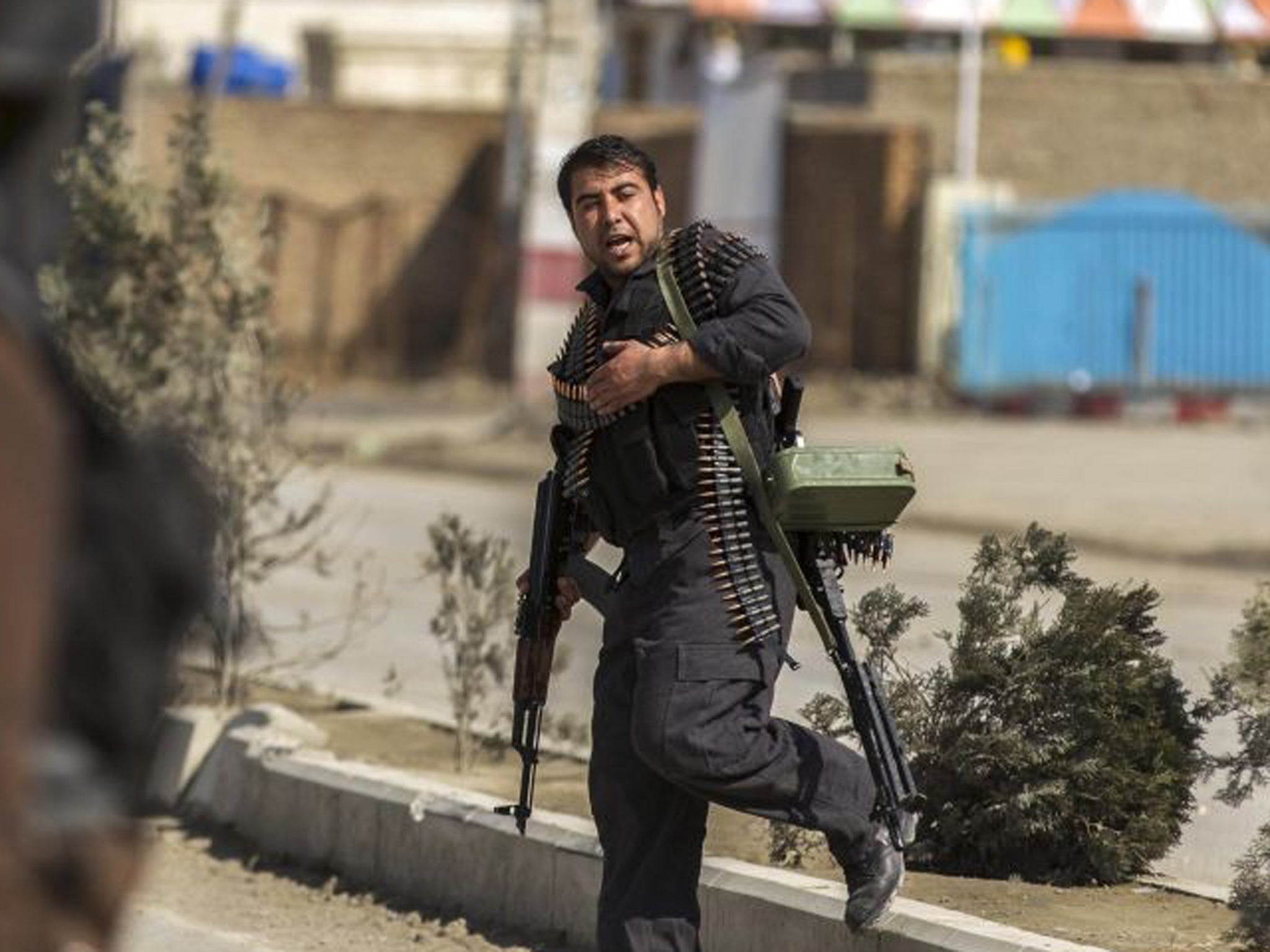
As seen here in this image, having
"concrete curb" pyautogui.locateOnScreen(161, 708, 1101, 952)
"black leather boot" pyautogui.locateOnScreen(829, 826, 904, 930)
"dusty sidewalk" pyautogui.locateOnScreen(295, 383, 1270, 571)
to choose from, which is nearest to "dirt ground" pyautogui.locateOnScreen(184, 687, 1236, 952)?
"concrete curb" pyautogui.locateOnScreen(161, 708, 1101, 952)

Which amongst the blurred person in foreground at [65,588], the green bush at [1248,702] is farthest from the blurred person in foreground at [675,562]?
the blurred person in foreground at [65,588]

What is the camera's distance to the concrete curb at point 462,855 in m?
6.24

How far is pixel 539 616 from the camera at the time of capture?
609 centimetres

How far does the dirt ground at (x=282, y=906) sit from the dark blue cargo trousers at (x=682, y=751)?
4.48 feet

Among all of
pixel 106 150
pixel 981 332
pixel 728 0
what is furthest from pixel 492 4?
pixel 106 150

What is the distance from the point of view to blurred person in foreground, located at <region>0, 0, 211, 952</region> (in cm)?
284

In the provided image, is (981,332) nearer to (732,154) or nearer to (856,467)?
(732,154)

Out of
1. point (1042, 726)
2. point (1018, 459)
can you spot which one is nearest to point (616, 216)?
point (1042, 726)

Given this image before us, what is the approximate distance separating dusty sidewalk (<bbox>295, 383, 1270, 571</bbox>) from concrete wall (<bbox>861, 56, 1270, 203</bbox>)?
14.8ft

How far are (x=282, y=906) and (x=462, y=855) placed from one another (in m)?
0.57

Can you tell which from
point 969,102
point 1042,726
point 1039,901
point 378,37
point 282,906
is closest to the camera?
point 1039,901

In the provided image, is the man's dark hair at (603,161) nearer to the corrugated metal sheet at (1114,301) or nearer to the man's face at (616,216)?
the man's face at (616,216)

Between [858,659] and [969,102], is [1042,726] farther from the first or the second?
[969,102]

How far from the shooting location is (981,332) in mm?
30344
